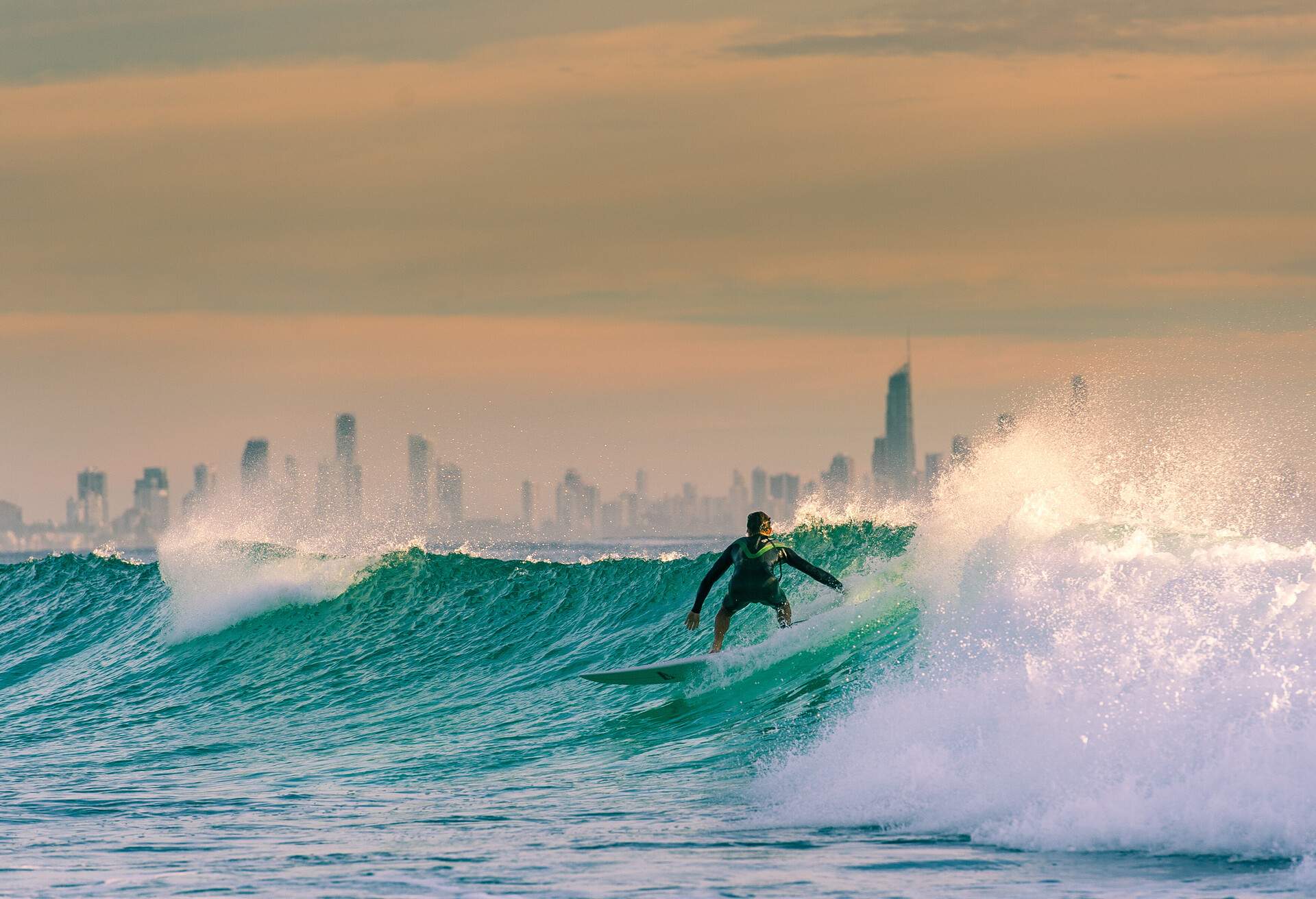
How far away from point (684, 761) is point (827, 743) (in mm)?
2049

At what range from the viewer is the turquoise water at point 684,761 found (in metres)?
8.43

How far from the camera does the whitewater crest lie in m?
8.75

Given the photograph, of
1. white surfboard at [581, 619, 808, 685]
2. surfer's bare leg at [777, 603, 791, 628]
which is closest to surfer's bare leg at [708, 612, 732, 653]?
white surfboard at [581, 619, 808, 685]

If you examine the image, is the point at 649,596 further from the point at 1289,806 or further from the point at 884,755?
the point at 1289,806

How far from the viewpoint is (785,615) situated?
14742mm

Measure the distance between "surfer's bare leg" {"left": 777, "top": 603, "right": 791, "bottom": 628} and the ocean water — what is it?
13cm

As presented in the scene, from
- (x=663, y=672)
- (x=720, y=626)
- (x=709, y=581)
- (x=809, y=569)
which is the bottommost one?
(x=663, y=672)

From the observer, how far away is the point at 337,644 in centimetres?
2211

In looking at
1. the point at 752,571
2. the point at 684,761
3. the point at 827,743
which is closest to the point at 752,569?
the point at 752,571

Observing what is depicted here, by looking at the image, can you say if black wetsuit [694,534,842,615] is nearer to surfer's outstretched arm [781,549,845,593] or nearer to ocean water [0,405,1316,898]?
surfer's outstretched arm [781,549,845,593]

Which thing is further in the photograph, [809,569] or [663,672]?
[663,672]

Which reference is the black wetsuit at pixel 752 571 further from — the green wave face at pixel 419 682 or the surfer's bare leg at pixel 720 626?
the green wave face at pixel 419 682

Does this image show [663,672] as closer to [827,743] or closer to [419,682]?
[827,743]

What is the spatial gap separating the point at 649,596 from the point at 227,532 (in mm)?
10755
